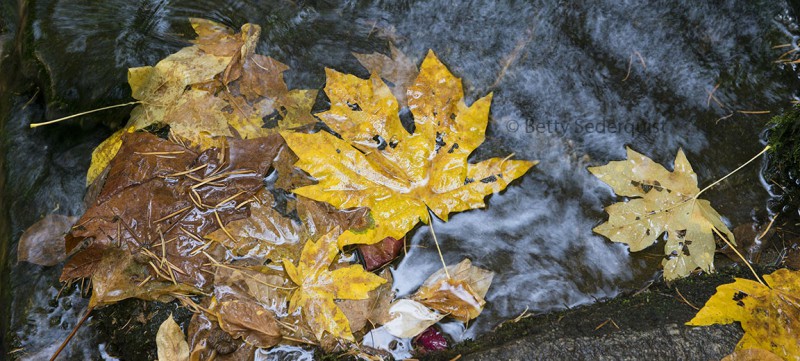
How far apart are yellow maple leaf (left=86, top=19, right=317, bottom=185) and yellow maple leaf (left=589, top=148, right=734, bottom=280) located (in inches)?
51.3

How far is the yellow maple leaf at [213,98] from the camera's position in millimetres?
2203

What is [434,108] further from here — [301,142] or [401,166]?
[301,142]

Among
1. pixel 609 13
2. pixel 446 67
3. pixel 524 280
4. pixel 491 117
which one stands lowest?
pixel 524 280

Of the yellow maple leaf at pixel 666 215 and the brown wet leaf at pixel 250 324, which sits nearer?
the brown wet leaf at pixel 250 324

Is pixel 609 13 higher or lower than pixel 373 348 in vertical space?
higher

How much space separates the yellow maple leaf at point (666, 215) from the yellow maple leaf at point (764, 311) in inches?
7.2

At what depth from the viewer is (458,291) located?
1986mm

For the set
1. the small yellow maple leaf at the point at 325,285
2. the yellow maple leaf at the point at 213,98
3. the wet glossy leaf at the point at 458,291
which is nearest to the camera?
the small yellow maple leaf at the point at 325,285

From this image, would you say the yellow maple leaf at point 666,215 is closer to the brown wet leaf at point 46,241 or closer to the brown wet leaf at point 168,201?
the brown wet leaf at point 168,201

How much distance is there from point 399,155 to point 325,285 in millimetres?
564

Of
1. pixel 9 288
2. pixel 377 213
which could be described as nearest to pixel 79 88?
pixel 9 288

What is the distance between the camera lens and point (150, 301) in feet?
6.45

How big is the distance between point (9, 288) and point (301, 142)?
1.31 meters

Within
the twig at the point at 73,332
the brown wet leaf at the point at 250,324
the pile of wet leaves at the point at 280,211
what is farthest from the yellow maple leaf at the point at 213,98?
the brown wet leaf at the point at 250,324
